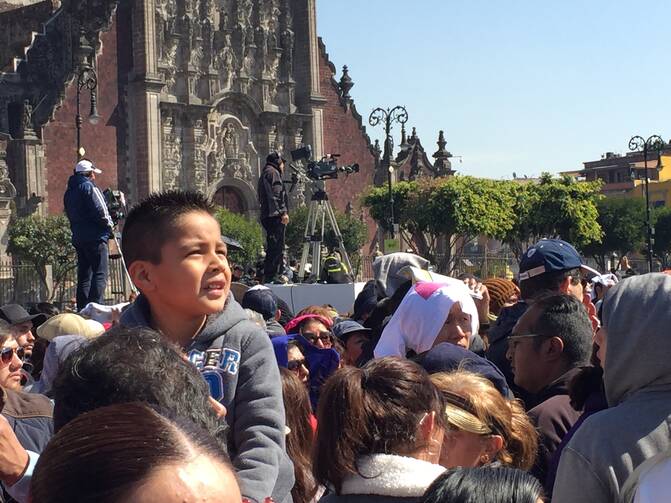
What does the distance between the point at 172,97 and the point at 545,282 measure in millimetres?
34759

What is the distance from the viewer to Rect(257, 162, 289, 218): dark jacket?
53.4ft

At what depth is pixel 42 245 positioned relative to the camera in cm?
3275

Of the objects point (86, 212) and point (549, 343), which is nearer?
point (549, 343)

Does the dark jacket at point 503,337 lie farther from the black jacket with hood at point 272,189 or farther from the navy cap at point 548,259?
the black jacket with hood at point 272,189

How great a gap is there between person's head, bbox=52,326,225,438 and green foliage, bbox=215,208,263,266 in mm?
34354

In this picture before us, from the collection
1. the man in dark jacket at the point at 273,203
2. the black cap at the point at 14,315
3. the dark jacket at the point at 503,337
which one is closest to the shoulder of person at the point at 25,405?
the dark jacket at the point at 503,337

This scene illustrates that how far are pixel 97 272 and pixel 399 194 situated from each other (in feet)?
101

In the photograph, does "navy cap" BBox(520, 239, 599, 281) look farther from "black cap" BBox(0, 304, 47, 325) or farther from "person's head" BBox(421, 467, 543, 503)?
"person's head" BBox(421, 467, 543, 503)

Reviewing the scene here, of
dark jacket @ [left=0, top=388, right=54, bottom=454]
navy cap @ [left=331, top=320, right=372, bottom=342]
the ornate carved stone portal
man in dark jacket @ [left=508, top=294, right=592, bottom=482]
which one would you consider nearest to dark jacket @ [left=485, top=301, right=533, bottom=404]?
man in dark jacket @ [left=508, top=294, right=592, bottom=482]

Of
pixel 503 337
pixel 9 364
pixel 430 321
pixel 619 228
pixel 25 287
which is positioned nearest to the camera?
pixel 9 364

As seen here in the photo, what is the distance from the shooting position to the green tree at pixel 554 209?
42281 mm

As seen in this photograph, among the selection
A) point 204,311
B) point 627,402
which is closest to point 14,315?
point 204,311

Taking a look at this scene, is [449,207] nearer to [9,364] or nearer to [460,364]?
[9,364]

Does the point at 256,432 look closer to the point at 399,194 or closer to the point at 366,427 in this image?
the point at 366,427
